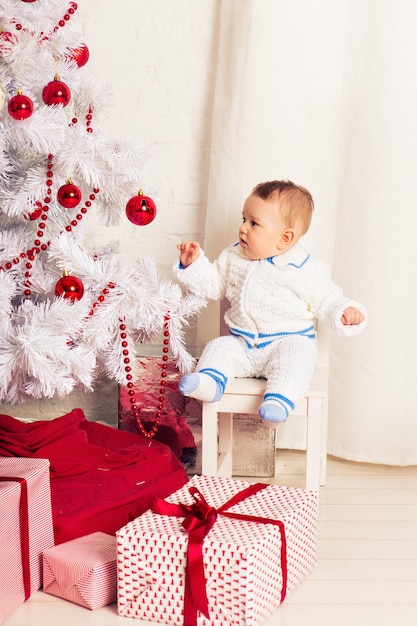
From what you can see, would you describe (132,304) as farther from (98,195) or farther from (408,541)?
(408,541)

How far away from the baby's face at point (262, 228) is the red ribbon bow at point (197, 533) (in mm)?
613

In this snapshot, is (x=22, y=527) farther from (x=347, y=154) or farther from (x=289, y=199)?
(x=347, y=154)

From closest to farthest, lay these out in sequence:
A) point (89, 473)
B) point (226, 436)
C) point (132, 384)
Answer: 1. point (89, 473)
2. point (132, 384)
3. point (226, 436)

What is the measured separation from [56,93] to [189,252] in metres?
0.49

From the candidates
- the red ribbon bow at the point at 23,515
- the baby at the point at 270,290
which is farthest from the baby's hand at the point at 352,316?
the red ribbon bow at the point at 23,515

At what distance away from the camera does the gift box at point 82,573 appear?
1435 millimetres

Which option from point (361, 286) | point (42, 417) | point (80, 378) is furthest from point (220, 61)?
point (42, 417)

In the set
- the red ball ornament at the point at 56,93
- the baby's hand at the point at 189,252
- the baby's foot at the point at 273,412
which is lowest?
the baby's foot at the point at 273,412

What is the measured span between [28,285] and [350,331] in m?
0.72

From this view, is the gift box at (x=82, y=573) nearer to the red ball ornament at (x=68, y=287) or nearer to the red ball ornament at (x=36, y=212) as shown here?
the red ball ornament at (x=68, y=287)

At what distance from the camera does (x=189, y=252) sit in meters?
2.02

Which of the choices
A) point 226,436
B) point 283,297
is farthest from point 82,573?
point 283,297

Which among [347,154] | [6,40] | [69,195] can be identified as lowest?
[69,195]

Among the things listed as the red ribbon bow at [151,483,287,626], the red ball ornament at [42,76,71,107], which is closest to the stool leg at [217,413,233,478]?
the red ribbon bow at [151,483,287,626]
